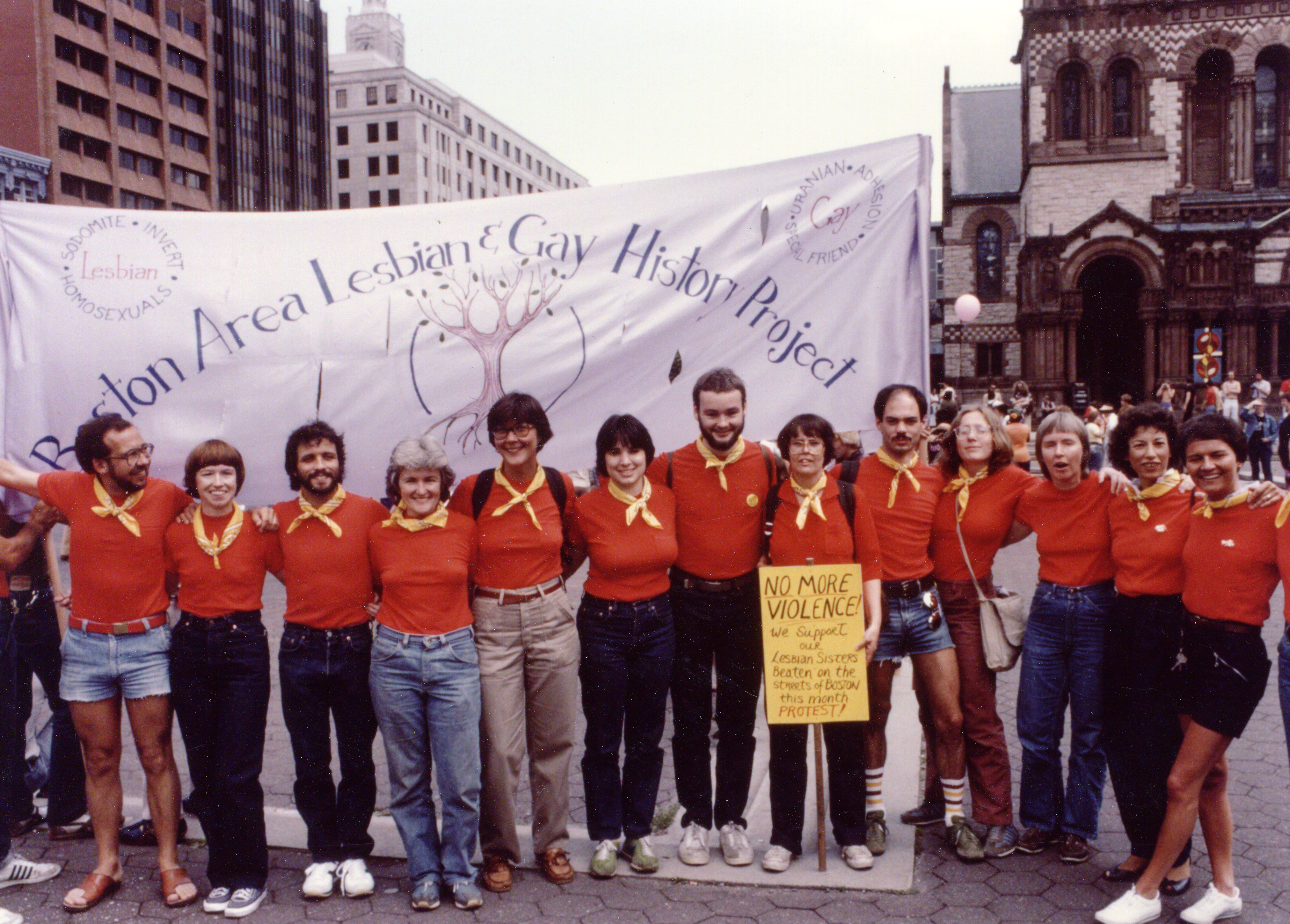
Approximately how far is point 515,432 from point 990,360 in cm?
4289

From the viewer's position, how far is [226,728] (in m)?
4.08

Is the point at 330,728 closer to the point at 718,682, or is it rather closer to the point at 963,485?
the point at 718,682

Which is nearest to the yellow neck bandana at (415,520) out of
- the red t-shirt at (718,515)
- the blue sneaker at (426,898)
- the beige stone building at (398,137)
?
the red t-shirt at (718,515)

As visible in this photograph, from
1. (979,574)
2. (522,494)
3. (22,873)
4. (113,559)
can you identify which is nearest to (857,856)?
(979,574)

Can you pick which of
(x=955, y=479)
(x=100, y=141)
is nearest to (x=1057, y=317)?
(x=955, y=479)

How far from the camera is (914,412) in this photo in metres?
4.47

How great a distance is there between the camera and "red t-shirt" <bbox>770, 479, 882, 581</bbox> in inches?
166

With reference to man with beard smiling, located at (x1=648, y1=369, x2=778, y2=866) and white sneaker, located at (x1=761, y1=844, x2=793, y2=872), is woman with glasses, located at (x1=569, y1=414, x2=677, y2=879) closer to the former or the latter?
man with beard smiling, located at (x1=648, y1=369, x2=778, y2=866)

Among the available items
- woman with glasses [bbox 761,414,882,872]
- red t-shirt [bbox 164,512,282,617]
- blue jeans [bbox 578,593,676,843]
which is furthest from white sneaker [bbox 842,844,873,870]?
red t-shirt [bbox 164,512,282,617]

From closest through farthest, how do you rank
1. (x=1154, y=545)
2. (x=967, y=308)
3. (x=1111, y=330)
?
1. (x=1154, y=545)
2. (x=967, y=308)
3. (x=1111, y=330)

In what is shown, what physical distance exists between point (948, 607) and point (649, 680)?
132 cm

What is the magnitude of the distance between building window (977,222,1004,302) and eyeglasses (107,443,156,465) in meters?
45.0

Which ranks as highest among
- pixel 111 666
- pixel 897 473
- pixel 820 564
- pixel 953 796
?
pixel 897 473

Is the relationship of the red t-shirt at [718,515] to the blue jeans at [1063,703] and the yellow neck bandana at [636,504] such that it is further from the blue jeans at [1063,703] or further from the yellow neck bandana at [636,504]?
the blue jeans at [1063,703]
